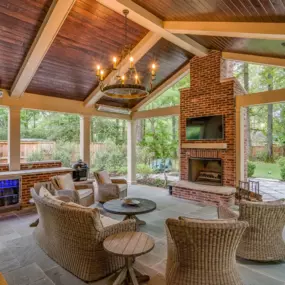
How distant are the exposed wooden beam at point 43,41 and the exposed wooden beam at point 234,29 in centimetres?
204

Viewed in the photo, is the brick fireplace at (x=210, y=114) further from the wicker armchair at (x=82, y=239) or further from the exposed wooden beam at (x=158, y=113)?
the wicker armchair at (x=82, y=239)

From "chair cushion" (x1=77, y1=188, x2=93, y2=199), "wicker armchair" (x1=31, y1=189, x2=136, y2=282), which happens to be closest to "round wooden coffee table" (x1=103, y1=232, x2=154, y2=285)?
"wicker armchair" (x1=31, y1=189, x2=136, y2=282)

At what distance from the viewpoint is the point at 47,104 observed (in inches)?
253

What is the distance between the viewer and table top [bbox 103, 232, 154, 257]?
2.30 m

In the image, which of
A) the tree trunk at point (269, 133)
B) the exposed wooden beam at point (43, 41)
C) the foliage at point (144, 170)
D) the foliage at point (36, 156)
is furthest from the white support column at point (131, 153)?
the tree trunk at point (269, 133)

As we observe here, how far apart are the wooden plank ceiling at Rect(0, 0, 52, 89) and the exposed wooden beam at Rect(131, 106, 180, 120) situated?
4.34 metres

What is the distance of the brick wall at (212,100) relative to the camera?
19.6 ft

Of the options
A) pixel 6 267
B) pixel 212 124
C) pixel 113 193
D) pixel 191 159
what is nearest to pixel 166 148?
pixel 191 159

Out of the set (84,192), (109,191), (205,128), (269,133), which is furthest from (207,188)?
(269,133)

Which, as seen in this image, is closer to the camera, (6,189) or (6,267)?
(6,267)

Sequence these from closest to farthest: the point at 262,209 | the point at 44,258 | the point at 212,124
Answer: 1. the point at 262,209
2. the point at 44,258
3. the point at 212,124

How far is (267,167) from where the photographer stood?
10797mm

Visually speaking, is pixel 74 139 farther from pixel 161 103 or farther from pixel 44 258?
pixel 44 258

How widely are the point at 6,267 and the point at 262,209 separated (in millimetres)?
3352
